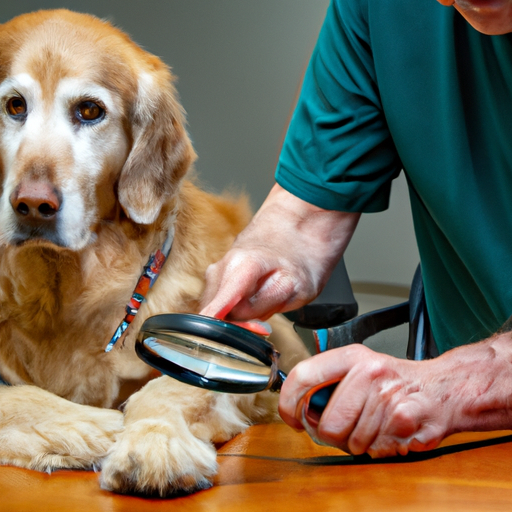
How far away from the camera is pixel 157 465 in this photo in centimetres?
66

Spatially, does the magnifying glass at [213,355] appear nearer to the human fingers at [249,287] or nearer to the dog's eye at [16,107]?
the human fingers at [249,287]

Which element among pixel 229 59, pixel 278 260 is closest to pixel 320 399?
pixel 278 260

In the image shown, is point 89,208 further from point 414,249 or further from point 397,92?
point 414,249

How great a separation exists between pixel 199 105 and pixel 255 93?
0.21m

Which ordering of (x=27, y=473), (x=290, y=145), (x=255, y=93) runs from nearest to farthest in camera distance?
(x=27, y=473)
(x=290, y=145)
(x=255, y=93)

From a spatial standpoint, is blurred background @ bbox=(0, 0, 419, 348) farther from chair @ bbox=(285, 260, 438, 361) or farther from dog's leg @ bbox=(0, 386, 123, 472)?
dog's leg @ bbox=(0, 386, 123, 472)

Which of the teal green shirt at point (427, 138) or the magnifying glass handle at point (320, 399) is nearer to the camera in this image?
the magnifying glass handle at point (320, 399)

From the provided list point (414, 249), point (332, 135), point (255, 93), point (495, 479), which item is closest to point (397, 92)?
point (332, 135)

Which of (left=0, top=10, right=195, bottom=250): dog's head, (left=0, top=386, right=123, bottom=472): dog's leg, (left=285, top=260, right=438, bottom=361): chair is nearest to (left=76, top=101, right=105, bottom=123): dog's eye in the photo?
(left=0, top=10, right=195, bottom=250): dog's head

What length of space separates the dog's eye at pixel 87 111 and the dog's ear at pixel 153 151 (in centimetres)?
9

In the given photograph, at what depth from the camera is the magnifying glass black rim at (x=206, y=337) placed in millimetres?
602

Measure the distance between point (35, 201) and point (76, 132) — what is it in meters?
0.19

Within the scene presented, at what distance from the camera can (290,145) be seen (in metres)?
1.18

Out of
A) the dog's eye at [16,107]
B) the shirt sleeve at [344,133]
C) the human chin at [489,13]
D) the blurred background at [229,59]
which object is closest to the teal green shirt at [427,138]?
the shirt sleeve at [344,133]
